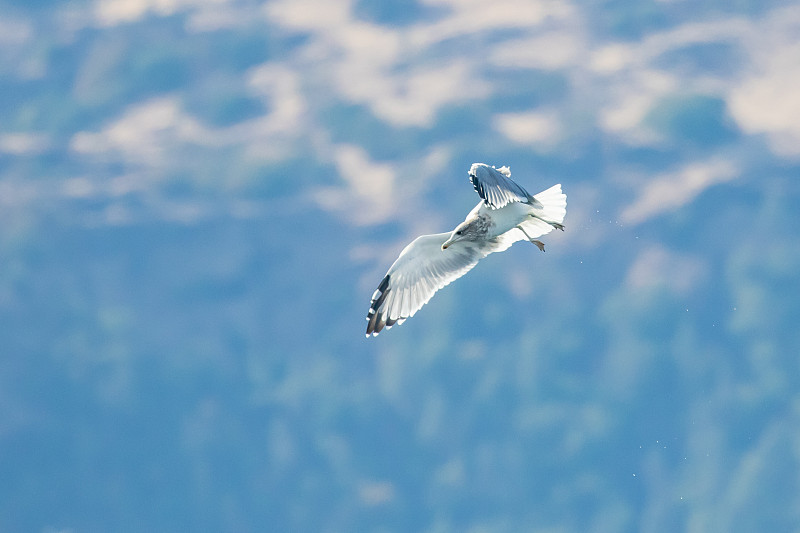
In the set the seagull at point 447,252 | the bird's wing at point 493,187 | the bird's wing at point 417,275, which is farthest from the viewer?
the bird's wing at point 417,275

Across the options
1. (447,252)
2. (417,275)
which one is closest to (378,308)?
(417,275)

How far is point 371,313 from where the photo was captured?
43.8 feet

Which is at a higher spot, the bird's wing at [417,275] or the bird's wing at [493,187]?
the bird's wing at [417,275]

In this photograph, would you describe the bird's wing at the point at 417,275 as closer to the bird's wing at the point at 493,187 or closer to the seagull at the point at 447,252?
the seagull at the point at 447,252

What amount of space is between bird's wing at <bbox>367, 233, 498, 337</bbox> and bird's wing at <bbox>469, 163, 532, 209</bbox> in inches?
63.0

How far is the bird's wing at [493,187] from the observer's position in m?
11.5

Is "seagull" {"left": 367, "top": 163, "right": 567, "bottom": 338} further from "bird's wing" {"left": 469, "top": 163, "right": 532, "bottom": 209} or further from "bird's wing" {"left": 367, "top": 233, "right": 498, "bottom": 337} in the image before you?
"bird's wing" {"left": 469, "top": 163, "right": 532, "bottom": 209}

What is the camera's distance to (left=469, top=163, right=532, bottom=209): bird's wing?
11.5m

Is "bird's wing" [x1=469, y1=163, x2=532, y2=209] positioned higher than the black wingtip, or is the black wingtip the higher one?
the black wingtip

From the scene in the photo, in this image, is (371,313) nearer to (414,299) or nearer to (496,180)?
(414,299)

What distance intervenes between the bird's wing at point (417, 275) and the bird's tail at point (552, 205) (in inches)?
30.1

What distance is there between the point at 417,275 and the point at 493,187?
2.13 meters

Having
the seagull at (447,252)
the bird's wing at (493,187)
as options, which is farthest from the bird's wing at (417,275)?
the bird's wing at (493,187)

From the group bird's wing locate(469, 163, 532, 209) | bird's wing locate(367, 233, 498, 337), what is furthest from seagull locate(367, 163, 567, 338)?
bird's wing locate(469, 163, 532, 209)
